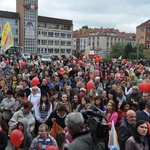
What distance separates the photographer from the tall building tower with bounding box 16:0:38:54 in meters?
63.7

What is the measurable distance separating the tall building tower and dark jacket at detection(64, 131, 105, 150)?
63.5 metres

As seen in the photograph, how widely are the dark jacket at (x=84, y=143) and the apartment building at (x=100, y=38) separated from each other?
87298mm

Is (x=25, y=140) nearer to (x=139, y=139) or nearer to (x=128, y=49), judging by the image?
(x=139, y=139)

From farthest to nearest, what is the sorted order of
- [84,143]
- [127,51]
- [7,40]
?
[127,51] → [7,40] → [84,143]

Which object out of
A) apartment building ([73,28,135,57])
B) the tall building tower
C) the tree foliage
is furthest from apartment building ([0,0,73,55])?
the tree foliage

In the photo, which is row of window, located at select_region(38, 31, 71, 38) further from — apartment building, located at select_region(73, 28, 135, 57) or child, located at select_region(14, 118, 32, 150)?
child, located at select_region(14, 118, 32, 150)

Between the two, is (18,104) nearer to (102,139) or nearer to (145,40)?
(102,139)

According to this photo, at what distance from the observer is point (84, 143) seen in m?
2.38

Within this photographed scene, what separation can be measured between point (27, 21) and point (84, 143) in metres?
64.8

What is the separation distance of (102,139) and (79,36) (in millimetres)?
101359

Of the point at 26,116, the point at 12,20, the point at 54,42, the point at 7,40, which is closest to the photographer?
the point at 26,116

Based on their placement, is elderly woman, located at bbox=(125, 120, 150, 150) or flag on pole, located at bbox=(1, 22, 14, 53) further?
flag on pole, located at bbox=(1, 22, 14, 53)

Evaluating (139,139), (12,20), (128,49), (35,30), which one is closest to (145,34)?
(128,49)

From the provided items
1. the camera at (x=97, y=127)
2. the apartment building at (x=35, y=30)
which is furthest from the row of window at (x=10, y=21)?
the camera at (x=97, y=127)
